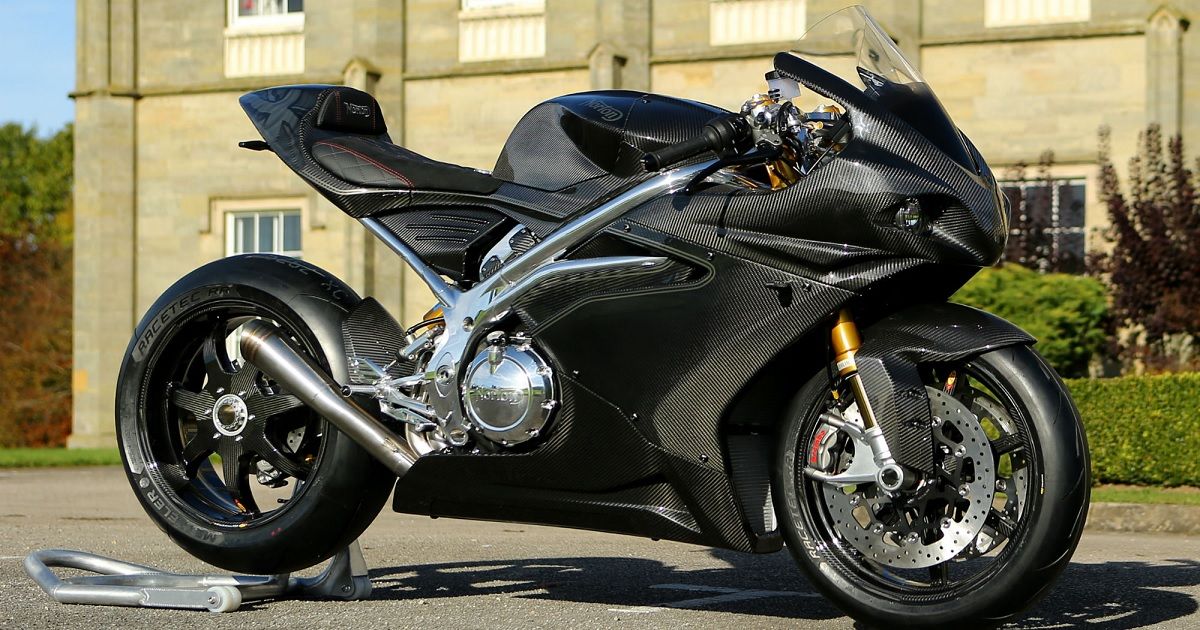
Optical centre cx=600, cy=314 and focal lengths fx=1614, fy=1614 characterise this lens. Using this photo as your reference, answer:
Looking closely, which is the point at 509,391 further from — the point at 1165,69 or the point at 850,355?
the point at 1165,69

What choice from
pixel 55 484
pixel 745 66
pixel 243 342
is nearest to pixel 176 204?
pixel 745 66

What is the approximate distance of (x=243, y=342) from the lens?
4875mm

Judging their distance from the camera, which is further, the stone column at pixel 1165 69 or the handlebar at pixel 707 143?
the stone column at pixel 1165 69

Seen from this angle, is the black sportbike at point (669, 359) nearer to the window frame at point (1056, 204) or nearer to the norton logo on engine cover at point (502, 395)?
the norton logo on engine cover at point (502, 395)

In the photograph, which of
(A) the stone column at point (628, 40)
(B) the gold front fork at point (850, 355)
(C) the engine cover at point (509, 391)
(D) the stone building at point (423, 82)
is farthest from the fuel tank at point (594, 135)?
(A) the stone column at point (628, 40)

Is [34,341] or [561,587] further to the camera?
[34,341]

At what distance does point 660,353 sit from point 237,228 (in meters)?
21.3

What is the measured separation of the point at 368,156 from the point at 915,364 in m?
A: 1.89

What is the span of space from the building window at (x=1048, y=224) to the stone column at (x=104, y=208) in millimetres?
13376

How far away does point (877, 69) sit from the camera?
422 cm

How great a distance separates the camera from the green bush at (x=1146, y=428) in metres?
12.2

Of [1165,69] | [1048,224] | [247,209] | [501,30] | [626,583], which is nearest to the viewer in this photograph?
[626,583]

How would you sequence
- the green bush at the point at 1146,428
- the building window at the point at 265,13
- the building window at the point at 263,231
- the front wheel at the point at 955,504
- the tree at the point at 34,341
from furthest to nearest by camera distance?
1. the tree at the point at 34,341
2. the building window at the point at 263,231
3. the building window at the point at 265,13
4. the green bush at the point at 1146,428
5. the front wheel at the point at 955,504

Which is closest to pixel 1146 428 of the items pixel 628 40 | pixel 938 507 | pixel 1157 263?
pixel 1157 263
